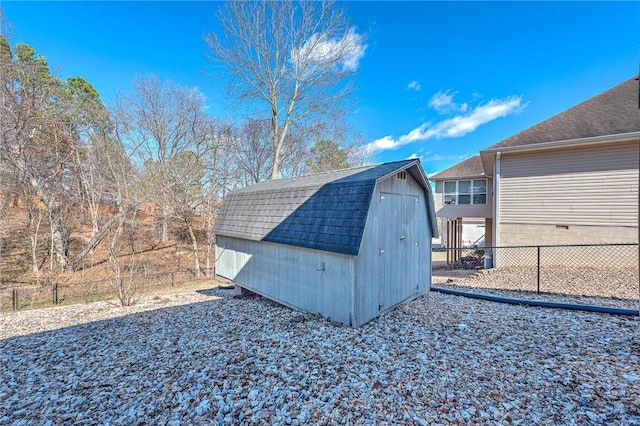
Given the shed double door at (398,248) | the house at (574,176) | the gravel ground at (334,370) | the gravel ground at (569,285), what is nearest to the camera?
the gravel ground at (334,370)

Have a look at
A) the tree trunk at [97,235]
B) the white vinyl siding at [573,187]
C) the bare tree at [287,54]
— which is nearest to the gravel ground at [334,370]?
the white vinyl siding at [573,187]

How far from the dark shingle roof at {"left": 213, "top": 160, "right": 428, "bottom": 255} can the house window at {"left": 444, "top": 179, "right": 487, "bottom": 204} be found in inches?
373

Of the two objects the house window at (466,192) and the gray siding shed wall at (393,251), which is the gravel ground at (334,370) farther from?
the house window at (466,192)

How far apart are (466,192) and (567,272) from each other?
6.41 meters

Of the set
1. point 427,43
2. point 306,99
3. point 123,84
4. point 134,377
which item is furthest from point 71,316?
point 427,43

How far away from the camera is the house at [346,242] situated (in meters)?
4.67

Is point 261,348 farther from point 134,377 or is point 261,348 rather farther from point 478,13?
point 478,13

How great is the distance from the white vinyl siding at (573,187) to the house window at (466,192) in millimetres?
2754

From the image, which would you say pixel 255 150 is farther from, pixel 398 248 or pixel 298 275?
pixel 398 248

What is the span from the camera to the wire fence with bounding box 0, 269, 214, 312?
25.9 feet

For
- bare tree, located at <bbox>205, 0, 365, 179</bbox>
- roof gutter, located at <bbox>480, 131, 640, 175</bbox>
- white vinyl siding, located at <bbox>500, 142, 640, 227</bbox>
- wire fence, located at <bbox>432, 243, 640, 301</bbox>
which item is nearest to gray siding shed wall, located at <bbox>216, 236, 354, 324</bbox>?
wire fence, located at <bbox>432, 243, 640, 301</bbox>

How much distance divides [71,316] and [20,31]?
1172cm

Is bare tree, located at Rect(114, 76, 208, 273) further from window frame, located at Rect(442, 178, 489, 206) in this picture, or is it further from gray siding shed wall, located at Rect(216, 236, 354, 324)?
window frame, located at Rect(442, 178, 489, 206)

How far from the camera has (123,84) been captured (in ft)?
41.5
